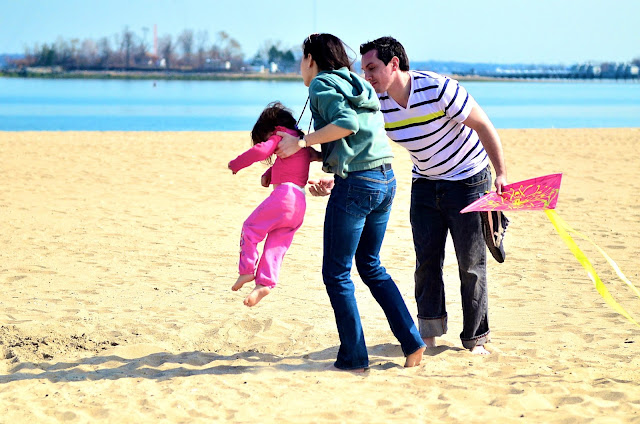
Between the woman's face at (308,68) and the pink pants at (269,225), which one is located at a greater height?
the woman's face at (308,68)

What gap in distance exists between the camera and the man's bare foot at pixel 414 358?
423cm

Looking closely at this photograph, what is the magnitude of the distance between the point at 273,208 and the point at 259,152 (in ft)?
1.09

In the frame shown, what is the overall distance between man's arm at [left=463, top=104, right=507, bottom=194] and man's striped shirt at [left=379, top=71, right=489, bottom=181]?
48 millimetres

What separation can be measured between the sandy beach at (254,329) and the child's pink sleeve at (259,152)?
3.82ft

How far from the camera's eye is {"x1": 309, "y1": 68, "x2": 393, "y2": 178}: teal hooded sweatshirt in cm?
367

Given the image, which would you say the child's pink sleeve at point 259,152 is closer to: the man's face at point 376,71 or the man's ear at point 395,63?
the man's face at point 376,71

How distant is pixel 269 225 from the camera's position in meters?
4.00

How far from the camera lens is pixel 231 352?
4.63 meters

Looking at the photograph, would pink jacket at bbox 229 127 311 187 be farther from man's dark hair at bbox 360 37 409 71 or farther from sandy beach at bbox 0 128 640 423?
sandy beach at bbox 0 128 640 423

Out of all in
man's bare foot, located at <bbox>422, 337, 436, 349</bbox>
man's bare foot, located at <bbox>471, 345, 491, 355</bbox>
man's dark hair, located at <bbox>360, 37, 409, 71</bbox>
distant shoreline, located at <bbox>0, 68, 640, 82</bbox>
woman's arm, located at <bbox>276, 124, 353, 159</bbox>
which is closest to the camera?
woman's arm, located at <bbox>276, 124, 353, 159</bbox>

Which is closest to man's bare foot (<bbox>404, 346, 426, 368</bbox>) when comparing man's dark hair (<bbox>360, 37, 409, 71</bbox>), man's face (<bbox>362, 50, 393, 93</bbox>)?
man's face (<bbox>362, 50, 393, 93</bbox>)

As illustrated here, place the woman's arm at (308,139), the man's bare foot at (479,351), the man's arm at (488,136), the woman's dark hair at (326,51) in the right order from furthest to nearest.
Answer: the man's bare foot at (479,351) < the man's arm at (488,136) < the woman's dark hair at (326,51) < the woman's arm at (308,139)

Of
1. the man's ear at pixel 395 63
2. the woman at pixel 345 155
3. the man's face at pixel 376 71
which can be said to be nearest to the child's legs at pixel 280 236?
the woman at pixel 345 155

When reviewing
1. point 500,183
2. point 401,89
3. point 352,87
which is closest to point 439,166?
point 500,183
